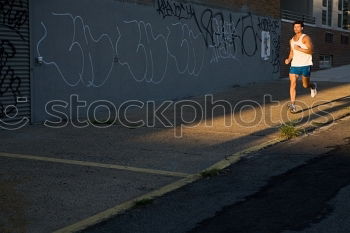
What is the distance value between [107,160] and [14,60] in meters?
3.58

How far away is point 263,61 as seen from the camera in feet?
68.0

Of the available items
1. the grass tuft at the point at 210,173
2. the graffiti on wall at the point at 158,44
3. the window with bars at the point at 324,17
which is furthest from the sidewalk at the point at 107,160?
the window with bars at the point at 324,17

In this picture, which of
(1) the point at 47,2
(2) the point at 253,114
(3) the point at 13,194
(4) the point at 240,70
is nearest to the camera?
(3) the point at 13,194

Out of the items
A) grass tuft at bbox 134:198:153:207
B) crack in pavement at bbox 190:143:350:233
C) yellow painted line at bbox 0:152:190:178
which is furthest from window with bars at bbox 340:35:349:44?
grass tuft at bbox 134:198:153:207

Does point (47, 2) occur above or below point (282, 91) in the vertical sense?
above

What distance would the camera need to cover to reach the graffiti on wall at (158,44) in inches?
461

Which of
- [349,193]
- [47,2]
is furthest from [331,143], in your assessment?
[47,2]

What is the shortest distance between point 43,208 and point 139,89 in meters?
8.42

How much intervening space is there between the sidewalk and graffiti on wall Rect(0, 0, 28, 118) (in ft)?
1.98

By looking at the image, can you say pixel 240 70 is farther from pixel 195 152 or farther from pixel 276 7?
pixel 195 152

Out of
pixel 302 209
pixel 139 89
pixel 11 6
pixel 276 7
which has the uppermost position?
pixel 276 7

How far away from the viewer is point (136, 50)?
1368 cm

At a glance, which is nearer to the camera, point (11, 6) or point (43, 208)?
point (43, 208)

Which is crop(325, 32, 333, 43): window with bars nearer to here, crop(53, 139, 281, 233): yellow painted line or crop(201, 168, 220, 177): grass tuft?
crop(53, 139, 281, 233): yellow painted line
